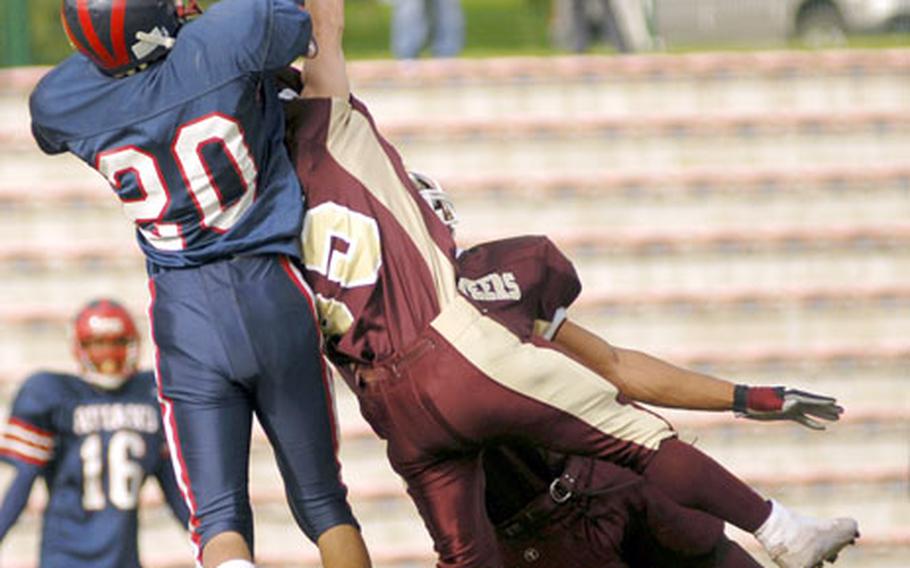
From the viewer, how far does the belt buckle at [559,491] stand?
5.12 m

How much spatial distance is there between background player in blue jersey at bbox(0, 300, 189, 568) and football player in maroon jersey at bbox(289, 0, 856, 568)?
221cm

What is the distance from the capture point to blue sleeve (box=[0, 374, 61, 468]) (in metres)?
6.79

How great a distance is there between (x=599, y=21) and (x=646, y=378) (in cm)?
513

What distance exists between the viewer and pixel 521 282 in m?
4.88

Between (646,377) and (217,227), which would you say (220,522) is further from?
(646,377)

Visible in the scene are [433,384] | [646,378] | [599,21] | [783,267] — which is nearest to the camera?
[433,384]

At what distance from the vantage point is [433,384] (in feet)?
15.1

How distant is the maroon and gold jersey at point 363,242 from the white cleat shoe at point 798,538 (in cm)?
92

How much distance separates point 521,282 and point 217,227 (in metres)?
0.74

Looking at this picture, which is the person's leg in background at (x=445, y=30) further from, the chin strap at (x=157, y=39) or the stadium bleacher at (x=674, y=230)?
the chin strap at (x=157, y=39)

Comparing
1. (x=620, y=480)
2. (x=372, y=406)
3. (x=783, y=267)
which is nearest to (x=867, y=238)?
(x=783, y=267)

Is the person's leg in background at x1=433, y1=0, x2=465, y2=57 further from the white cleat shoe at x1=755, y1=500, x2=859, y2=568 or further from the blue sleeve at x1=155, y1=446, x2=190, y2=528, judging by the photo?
the white cleat shoe at x1=755, y1=500, x2=859, y2=568

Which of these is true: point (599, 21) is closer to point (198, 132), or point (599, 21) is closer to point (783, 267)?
point (783, 267)

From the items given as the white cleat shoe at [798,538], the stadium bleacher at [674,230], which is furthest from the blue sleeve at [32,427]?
the white cleat shoe at [798,538]
